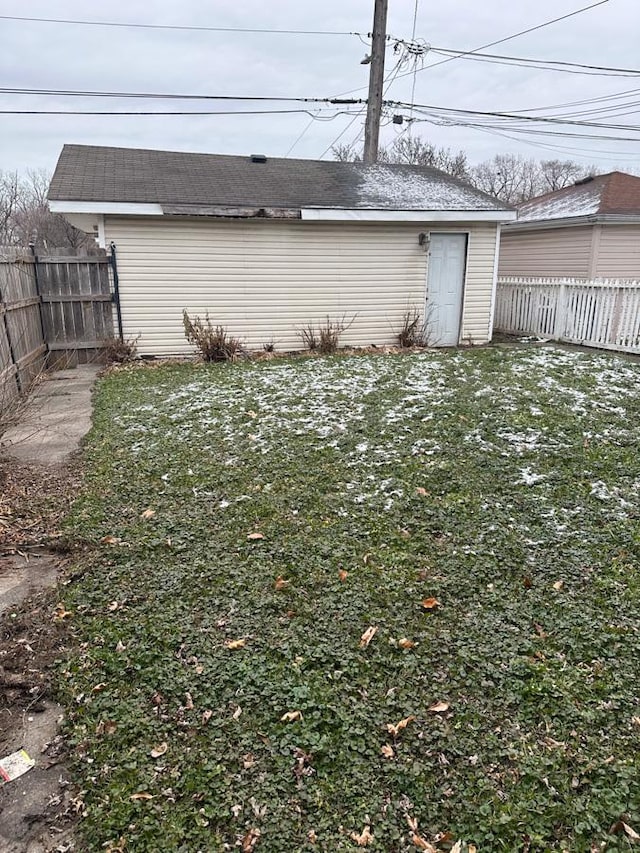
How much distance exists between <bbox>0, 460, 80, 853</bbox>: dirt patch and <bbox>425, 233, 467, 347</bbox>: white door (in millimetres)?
8164

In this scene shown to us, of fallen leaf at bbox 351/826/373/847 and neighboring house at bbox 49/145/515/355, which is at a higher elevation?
neighboring house at bbox 49/145/515/355

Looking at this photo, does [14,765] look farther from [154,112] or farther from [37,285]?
[154,112]

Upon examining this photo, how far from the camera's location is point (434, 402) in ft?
19.9

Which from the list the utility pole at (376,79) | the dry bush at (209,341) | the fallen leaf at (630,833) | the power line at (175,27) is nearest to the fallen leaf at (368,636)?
the fallen leaf at (630,833)

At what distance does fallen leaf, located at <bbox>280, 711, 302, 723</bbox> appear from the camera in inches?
78.6

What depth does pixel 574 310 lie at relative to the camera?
10797 millimetres

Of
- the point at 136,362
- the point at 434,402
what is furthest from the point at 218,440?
the point at 136,362

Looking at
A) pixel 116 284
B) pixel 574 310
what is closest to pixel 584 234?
pixel 574 310

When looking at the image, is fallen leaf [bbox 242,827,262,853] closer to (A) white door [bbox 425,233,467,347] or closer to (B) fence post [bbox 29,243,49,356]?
(B) fence post [bbox 29,243,49,356]

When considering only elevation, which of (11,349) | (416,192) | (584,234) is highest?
(416,192)

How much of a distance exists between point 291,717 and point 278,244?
8835 mm

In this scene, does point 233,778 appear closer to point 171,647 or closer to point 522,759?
point 171,647

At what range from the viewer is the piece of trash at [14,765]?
5.88 feet

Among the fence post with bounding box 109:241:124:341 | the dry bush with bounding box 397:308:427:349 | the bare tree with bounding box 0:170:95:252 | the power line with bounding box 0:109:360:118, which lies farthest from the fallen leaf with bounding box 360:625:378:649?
the bare tree with bounding box 0:170:95:252
